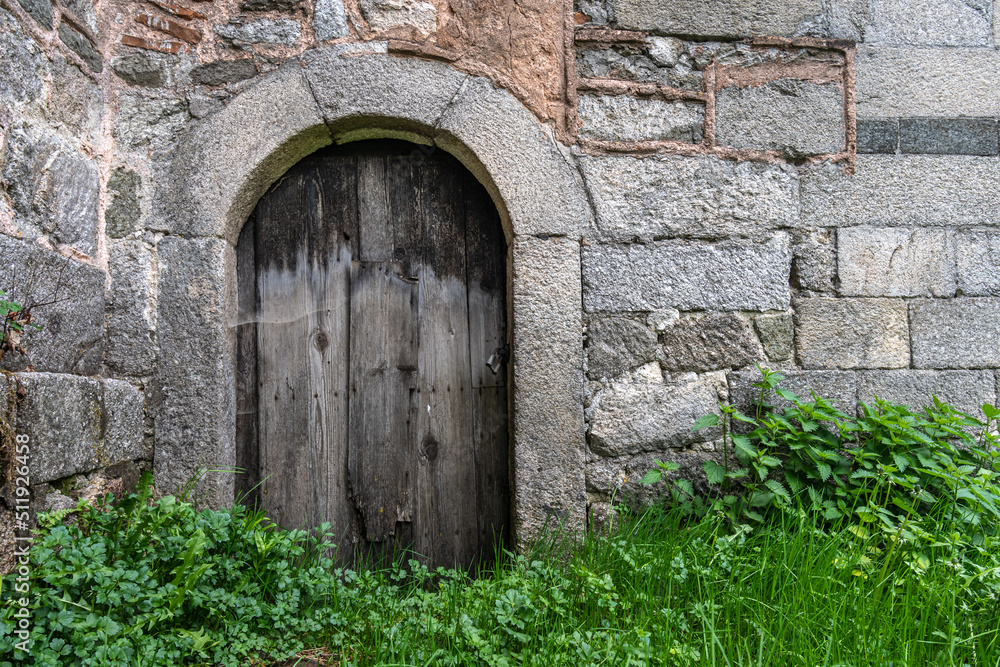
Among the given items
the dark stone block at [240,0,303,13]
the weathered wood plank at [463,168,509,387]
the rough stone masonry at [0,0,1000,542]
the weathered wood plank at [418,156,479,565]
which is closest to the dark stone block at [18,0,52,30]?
the rough stone masonry at [0,0,1000,542]

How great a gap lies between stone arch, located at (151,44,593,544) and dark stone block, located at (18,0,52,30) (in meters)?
0.52

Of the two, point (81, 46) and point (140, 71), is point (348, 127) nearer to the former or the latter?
point (140, 71)

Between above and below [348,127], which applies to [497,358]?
below

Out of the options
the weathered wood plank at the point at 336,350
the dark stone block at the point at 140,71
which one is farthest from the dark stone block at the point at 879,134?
the dark stone block at the point at 140,71

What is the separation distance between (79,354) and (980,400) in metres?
3.35

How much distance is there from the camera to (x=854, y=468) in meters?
2.28

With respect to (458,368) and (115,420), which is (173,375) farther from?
(458,368)

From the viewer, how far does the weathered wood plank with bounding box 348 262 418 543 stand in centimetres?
249

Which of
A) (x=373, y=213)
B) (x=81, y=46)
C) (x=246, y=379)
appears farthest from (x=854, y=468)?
(x=81, y=46)

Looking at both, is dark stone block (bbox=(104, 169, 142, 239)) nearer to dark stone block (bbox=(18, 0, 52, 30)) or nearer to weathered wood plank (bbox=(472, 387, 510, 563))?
dark stone block (bbox=(18, 0, 52, 30))

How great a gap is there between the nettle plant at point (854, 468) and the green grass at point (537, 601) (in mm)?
91

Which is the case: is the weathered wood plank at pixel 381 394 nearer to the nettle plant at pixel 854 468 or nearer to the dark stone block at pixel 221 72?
the dark stone block at pixel 221 72

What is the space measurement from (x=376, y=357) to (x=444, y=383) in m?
0.30

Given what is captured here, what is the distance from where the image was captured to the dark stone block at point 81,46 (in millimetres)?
2090
